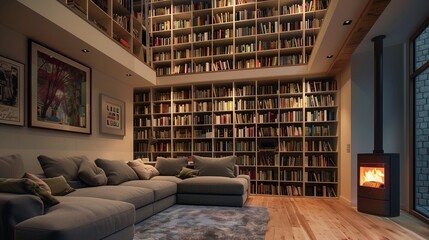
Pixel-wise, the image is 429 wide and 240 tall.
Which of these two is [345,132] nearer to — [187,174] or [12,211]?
[187,174]

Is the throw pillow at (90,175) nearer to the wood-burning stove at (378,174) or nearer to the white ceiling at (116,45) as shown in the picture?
the white ceiling at (116,45)

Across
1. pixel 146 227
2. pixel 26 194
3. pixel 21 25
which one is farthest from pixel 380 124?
pixel 21 25

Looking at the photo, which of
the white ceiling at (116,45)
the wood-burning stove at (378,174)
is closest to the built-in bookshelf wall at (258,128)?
the white ceiling at (116,45)

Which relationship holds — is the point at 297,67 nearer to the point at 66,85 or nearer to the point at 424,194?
the point at 424,194

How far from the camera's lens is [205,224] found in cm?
329

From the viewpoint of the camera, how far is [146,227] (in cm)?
317

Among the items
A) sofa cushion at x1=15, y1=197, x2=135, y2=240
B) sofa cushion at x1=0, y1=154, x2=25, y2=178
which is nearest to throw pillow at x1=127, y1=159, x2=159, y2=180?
sofa cushion at x1=0, y1=154, x2=25, y2=178

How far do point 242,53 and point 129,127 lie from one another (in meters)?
2.97

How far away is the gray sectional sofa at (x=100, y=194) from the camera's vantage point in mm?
1915

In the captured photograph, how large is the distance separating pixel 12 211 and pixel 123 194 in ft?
4.16

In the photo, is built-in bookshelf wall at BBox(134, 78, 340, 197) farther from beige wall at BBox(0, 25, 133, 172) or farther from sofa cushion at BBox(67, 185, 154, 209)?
sofa cushion at BBox(67, 185, 154, 209)

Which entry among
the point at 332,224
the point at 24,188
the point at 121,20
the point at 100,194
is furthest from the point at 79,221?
the point at 121,20

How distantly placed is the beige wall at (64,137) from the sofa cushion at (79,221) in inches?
56.8

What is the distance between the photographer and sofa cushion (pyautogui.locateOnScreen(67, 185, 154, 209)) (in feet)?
9.75
